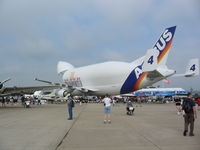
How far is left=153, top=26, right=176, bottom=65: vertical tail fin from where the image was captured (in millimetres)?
35406

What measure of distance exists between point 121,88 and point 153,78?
745 centimetres

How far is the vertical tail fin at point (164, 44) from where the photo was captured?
35.4 meters

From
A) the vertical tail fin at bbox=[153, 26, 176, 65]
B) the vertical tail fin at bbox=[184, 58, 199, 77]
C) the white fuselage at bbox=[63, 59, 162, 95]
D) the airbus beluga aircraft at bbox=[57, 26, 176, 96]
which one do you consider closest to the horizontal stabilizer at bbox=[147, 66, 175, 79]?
the airbus beluga aircraft at bbox=[57, 26, 176, 96]

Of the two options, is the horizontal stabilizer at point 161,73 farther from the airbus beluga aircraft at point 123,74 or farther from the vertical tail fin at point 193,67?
the vertical tail fin at point 193,67

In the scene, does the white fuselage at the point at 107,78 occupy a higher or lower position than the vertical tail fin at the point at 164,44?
lower

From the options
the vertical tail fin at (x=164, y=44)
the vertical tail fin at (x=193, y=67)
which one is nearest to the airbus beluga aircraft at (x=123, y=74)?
the vertical tail fin at (x=164, y=44)

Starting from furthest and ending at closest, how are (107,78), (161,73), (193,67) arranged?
(107,78)
(193,67)
(161,73)

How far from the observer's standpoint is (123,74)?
40969 millimetres

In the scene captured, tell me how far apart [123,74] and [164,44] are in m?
8.77

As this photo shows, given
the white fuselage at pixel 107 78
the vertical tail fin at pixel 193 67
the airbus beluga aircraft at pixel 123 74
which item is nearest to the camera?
the airbus beluga aircraft at pixel 123 74

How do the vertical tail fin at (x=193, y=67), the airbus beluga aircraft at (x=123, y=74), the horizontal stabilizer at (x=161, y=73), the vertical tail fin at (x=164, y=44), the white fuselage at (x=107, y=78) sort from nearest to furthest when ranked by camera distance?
the horizontal stabilizer at (x=161, y=73), the vertical tail fin at (x=164, y=44), the airbus beluga aircraft at (x=123, y=74), the white fuselage at (x=107, y=78), the vertical tail fin at (x=193, y=67)

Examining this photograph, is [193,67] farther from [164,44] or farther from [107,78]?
[107,78]

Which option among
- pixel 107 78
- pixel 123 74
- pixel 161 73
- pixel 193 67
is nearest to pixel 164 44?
pixel 161 73

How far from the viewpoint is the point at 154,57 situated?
118 feet
